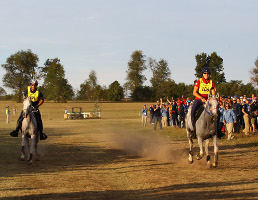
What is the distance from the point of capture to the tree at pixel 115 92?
135m

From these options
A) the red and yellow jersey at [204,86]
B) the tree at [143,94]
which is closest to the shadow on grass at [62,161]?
the red and yellow jersey at [204,86]

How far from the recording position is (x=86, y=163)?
1309cm

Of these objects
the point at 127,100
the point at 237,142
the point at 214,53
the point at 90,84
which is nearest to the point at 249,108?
the point at 237,142

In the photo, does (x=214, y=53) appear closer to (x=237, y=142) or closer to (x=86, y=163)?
(x=237, y=142)

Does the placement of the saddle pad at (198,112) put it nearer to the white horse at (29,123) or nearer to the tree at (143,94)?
the white horse at (29,123)

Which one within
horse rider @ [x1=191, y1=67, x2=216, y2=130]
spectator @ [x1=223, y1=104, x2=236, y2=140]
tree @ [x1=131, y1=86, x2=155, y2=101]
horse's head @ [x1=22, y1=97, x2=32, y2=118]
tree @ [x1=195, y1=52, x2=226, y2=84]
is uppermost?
tree @ [x1=195, y1=52, x2=226, y2=84]

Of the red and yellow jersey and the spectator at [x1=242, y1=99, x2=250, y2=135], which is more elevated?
the red and yellow jersey

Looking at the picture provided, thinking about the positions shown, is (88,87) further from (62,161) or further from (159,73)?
(62,161)

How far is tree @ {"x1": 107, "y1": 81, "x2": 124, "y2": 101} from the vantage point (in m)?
135

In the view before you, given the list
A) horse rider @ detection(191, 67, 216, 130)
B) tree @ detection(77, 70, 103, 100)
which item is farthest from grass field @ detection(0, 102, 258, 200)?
tree @ detection(77, 70, 103, 100)

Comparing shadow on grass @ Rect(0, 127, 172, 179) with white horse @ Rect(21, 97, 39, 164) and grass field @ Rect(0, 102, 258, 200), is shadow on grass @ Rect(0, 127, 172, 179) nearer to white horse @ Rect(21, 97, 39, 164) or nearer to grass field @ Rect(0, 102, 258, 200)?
grass field @ Rect(0, 102, 258, 200)

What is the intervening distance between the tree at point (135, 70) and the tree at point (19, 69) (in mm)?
38961

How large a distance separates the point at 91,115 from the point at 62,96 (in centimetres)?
5596

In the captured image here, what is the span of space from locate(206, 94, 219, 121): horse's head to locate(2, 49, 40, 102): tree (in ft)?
364
